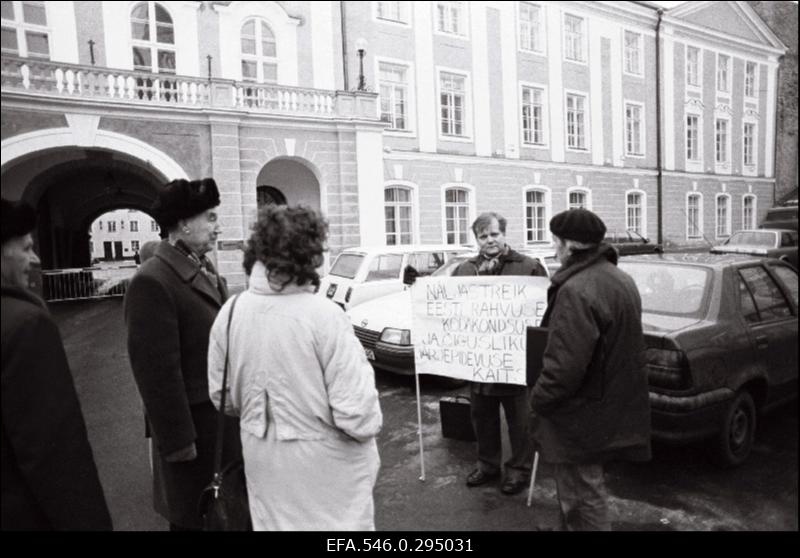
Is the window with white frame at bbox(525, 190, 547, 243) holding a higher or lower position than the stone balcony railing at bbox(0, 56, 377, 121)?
lower

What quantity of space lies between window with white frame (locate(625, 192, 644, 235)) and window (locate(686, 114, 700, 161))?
10.7ft

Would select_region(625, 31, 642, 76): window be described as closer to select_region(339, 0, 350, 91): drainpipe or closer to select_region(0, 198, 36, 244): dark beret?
select_region(339, 0, 350, 91): drainpipe

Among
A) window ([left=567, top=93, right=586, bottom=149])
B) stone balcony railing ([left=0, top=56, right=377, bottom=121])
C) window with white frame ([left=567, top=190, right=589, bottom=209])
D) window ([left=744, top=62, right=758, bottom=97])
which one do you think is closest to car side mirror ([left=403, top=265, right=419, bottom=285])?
stone balcony railing ([left=0, top=56, right=377, bottom=121])

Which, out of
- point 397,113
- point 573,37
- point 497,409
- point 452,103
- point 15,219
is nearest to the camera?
point 15,219

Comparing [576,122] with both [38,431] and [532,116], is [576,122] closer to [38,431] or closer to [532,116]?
[532,116]

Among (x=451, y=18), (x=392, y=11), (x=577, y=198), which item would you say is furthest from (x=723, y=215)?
(x=392, y=11)

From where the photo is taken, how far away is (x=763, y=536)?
2.73 metres

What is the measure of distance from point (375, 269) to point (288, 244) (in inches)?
255

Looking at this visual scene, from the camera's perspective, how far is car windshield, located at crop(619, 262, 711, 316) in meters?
3.79

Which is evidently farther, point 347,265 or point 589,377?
point 347,265

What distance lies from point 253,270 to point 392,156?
1413 centimetres

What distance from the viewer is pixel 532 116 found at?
18312mm

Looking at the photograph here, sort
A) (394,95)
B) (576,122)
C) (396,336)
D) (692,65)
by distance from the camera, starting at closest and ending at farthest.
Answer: (396,336) < (394,95) < (576,122) < (692,65)

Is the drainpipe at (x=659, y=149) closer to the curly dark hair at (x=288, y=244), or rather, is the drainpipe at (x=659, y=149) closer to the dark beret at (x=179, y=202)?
the dark beret at (x=179, y=202)
